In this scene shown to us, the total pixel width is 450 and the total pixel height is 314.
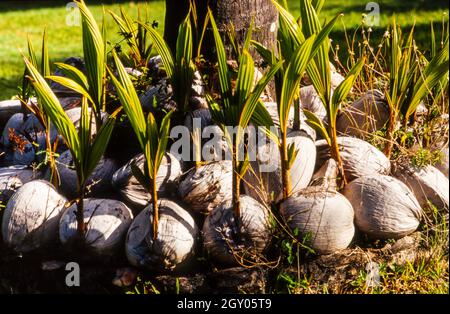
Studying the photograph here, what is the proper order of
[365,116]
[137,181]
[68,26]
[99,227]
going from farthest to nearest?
[68,26] → [365,116] → [137,181] → [99,227]

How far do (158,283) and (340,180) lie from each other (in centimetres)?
81

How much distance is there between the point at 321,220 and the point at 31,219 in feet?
3.55

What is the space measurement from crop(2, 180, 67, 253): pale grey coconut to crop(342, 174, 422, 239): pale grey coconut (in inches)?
45.1

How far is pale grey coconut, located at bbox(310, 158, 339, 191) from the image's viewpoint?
2512 mm

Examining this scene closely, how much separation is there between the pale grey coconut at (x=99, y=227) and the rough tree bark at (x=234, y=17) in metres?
0.94

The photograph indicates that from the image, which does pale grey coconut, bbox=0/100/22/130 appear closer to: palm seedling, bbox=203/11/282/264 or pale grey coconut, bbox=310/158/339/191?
palm seedling, bbox=203/11/282/264

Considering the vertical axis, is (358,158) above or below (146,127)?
below

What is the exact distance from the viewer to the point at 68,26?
8219mm

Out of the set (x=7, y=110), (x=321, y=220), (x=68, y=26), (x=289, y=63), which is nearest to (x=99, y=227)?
(x=321, y=220)

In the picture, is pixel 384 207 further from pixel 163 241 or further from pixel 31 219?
pixel 31 219

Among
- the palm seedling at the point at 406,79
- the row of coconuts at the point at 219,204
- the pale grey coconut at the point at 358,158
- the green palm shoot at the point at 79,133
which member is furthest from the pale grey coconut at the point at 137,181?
the palm seedling at the point at 406,79

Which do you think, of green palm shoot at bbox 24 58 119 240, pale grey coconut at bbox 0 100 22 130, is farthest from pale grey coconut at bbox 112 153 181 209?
pale grey coconut at bbox 0 100 22 130
